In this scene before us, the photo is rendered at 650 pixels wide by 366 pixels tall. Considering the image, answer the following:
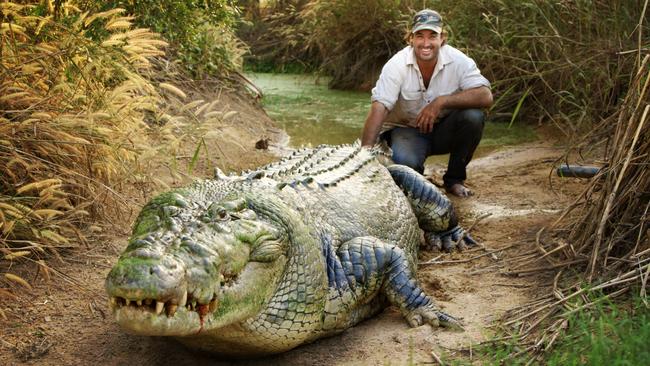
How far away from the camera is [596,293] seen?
11.5 feet

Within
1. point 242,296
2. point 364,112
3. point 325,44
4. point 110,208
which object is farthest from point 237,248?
point 325,44

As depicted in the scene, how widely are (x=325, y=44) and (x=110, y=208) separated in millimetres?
8808

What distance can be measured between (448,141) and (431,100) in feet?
1.33

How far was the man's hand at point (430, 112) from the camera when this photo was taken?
6227mm

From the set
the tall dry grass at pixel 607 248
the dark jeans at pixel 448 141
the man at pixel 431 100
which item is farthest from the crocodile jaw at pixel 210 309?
the dark jeans at pixel 448 141

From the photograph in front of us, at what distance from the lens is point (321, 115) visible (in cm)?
1062

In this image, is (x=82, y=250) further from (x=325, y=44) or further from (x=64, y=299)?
(x=325, y=44)

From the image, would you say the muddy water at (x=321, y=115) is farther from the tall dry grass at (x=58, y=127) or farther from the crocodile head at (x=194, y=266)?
the crocodile head at (x=194, y=266)

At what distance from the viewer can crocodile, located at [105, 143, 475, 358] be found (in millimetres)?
2674

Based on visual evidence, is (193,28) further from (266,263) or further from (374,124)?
(266,263)

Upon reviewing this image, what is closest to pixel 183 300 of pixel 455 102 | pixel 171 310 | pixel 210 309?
pixel 171 310

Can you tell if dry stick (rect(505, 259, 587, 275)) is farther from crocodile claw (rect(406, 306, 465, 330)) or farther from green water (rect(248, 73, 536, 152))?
green water (rect(248, 73, 536, 152))

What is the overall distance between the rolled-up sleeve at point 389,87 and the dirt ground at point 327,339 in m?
1.21

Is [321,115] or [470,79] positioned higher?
[470,79]
